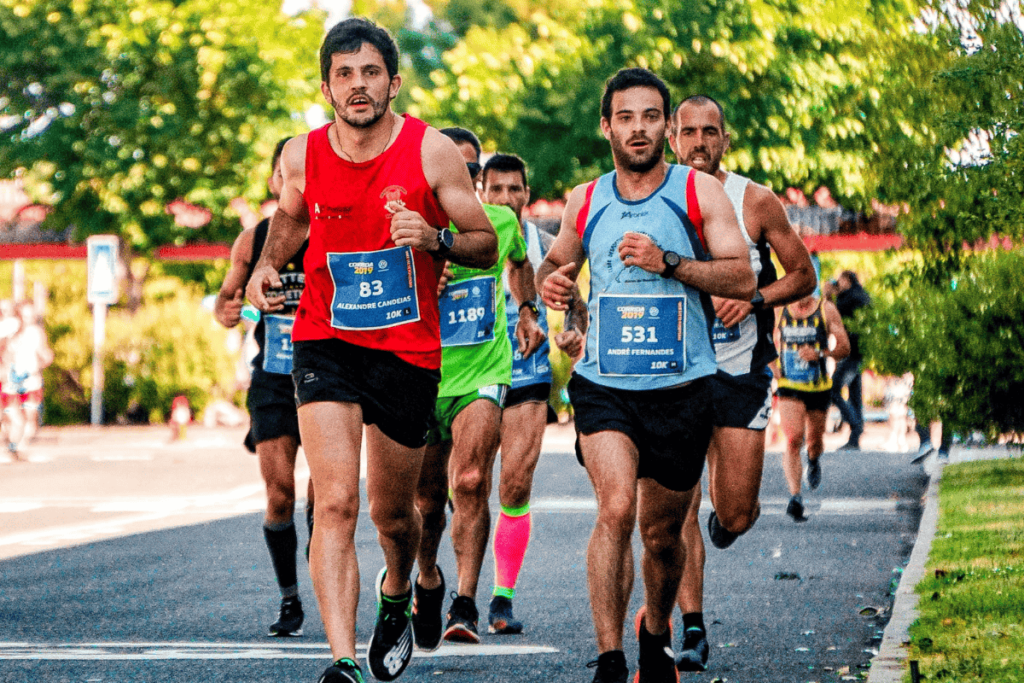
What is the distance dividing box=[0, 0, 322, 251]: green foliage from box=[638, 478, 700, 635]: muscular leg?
2554 cm

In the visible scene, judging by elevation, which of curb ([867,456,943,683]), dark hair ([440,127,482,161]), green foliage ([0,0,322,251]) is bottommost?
curb ([867,456,943,683])

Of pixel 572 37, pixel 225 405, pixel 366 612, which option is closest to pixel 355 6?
pixel 572 37

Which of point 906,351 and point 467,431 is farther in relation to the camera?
point 906,351

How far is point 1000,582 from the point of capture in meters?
7.83

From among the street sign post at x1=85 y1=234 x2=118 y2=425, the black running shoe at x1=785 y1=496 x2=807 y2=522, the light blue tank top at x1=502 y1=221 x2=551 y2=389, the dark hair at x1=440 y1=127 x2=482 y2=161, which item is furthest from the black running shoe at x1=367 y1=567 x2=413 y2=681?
the street sign post at x1=85 y1=234 x2=118 y2=425

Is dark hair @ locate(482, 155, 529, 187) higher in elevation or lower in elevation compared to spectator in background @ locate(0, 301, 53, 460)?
higher

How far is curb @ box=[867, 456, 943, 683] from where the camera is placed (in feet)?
19.2

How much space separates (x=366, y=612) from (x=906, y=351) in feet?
19.3

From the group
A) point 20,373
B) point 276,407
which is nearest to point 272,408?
point 276,407

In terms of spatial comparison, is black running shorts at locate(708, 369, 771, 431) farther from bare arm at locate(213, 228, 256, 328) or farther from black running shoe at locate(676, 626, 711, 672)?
bare arm at locate(213, 228, 256, 328)

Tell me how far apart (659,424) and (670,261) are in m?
0.54

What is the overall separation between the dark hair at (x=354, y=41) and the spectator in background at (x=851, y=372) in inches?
520

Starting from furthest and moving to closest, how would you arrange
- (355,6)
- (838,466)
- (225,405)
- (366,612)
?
(355,6) → (225,405) → (838,466) → (366,612)

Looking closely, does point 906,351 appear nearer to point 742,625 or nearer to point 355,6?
point 742,625
